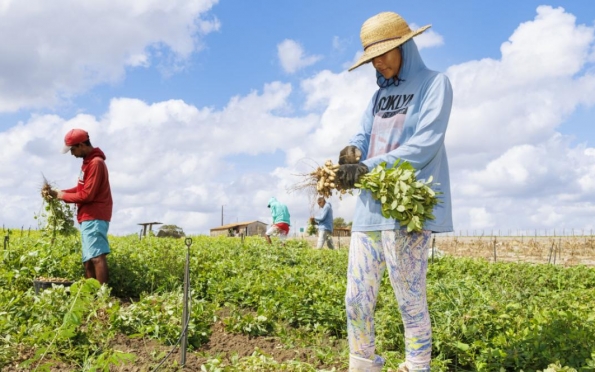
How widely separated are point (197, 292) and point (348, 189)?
14.7ft

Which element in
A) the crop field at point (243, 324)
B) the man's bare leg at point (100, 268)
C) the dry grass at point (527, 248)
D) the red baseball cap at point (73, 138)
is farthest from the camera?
the dry grass at point (527, 248)

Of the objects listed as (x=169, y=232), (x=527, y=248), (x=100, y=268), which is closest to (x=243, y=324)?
(x=100, y=268)

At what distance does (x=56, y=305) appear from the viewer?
5531 mm

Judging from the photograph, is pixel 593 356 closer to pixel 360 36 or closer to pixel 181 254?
pixel 360 36

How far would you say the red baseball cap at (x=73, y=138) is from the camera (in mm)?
6602

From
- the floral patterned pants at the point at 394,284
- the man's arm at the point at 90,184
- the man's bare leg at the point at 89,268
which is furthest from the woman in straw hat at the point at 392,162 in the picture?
the man's bare leg at the point at 89,268

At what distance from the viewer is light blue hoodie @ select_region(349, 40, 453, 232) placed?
3.36m

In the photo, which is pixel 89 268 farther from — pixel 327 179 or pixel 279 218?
pixel 279 218

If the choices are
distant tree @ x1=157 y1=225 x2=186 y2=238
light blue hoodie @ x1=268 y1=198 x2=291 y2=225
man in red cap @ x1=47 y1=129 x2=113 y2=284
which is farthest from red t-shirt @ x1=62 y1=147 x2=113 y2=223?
distant tree @ x1=157 y1=225 x2=186 y2=238

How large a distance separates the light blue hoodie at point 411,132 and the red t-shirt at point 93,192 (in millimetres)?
3858

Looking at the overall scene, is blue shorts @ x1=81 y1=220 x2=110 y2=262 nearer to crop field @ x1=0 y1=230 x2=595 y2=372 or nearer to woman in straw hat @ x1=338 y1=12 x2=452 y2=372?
crop field @ x1=0 y1=230 x2=595 y2=372

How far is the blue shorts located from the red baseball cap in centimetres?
93

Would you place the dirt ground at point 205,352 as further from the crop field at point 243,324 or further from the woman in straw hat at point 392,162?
the woman in straw hat at point 392,162

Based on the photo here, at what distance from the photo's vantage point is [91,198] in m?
6.52
